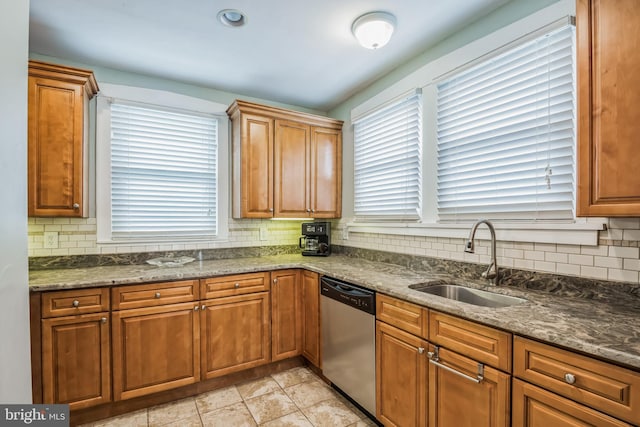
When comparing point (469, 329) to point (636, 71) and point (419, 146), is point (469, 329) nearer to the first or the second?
point (636, 71)

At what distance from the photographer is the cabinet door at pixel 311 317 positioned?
2553mm

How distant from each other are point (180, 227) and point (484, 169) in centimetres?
259

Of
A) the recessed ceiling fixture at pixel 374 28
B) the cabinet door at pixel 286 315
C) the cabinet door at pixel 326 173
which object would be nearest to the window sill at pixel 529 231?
the cabinet door at pixel 326 173

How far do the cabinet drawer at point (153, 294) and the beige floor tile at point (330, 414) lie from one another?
1.17 meters

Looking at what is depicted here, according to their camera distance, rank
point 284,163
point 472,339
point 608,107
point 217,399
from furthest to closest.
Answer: point 284,163
point 217,399
point 472,339
point 608,107

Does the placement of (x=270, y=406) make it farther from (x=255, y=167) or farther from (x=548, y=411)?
(x=255, y=167)

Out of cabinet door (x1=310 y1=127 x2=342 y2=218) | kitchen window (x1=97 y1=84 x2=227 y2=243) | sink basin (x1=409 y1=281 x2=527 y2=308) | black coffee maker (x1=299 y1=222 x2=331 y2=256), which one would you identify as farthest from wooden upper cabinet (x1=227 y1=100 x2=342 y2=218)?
sink basin (x1=409 y1=281 x2=527 y2=308)

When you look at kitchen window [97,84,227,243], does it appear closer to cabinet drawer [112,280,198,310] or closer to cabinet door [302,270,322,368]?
cabinet drawer [112,280,198,310]

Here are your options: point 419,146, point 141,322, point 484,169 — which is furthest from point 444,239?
point 141,322

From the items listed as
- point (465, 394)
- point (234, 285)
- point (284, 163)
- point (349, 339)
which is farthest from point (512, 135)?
point (234, 285)

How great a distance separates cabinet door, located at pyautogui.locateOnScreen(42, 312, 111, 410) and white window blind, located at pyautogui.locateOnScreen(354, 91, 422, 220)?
7.53 feet

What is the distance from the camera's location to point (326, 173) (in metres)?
3.35

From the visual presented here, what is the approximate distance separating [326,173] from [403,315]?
1946 mm

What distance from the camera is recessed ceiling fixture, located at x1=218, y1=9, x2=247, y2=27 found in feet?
6.32
